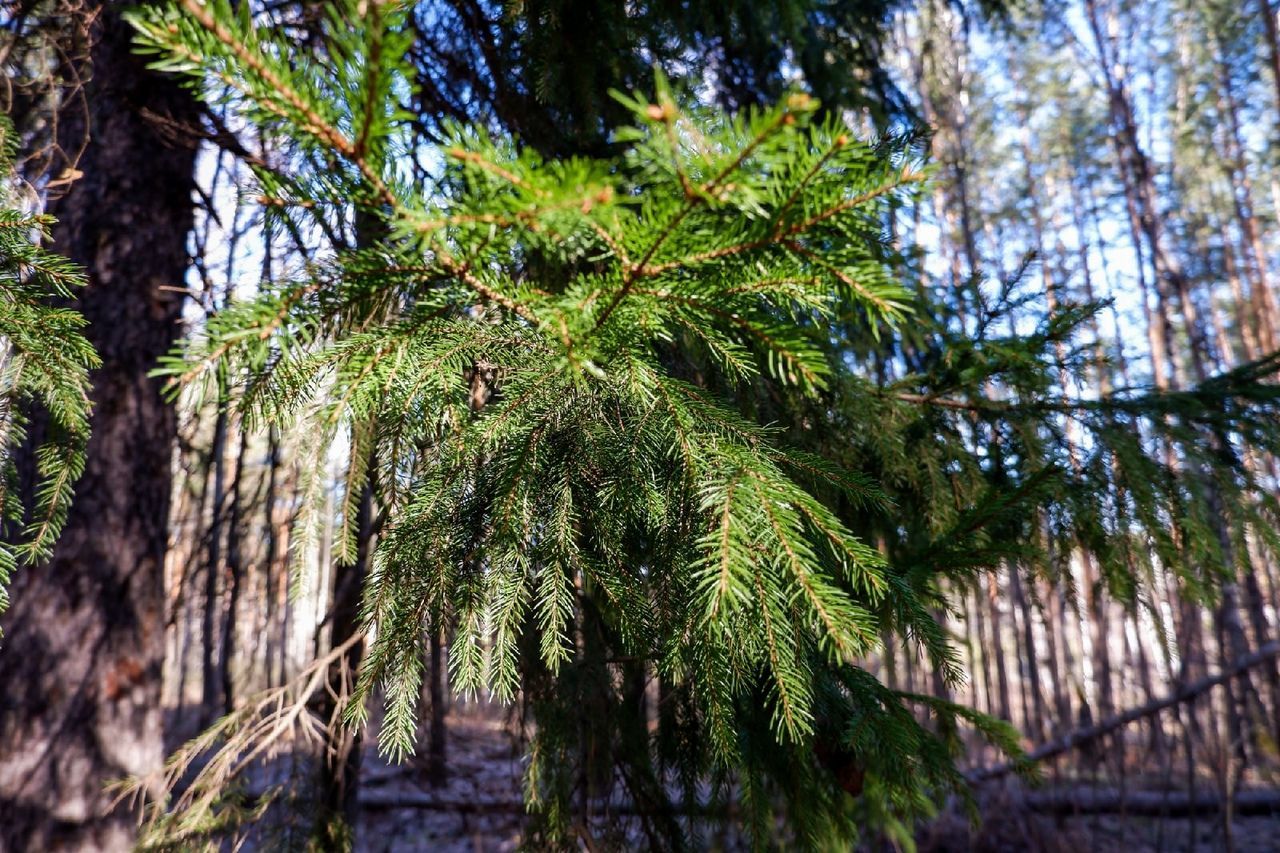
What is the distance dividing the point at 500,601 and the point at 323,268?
0.65 meters

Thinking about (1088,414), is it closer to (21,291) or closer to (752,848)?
(752,848)

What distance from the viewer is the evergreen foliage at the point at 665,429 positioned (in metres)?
0.79

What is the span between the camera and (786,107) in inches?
25.8

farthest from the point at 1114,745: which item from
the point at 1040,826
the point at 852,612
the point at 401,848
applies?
the point at 401,848

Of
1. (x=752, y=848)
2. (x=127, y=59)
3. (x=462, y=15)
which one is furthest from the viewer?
(x=127, y=59)

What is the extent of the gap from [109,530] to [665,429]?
8.95 ft

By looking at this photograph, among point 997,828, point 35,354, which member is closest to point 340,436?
point 35,354

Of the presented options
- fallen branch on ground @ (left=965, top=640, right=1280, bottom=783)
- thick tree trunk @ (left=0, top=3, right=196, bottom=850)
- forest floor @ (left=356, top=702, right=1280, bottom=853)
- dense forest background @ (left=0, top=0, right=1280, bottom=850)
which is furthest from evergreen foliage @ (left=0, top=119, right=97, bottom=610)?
fallen branch on ground @ (left=965, top=640, right=1280, bottom=783)

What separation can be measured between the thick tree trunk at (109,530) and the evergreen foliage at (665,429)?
5.98 ft

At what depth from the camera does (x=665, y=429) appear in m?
1.26

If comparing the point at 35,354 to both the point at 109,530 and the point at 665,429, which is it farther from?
the point at 109,530

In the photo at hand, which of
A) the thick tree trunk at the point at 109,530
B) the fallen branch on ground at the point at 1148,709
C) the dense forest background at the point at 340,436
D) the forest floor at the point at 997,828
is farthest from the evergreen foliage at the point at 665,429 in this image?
the forest floor at the point at 997,828

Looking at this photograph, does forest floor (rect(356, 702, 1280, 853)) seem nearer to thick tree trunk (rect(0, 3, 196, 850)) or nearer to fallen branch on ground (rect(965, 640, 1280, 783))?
fallen branch on ground (rect(965, 640, 1280, 783))

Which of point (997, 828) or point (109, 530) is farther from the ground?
point (109, 530)
